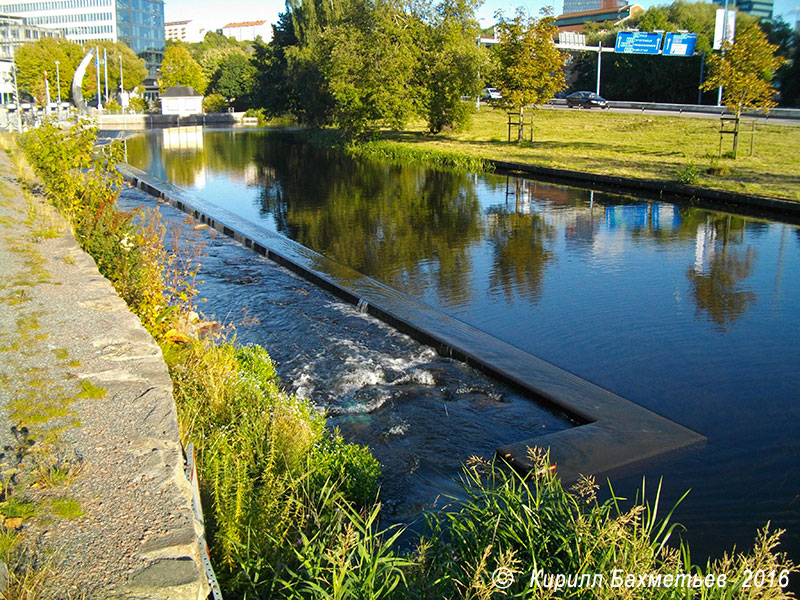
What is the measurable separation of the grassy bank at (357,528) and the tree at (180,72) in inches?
3702

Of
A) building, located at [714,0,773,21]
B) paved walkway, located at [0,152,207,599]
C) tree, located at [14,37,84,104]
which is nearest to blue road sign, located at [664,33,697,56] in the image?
paved walkway, located at [0,152,207,599]

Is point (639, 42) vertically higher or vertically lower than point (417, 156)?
higher

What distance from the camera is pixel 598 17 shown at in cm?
10625

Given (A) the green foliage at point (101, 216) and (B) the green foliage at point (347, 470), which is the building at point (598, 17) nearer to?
(A) the green foliage at point (101, 216)

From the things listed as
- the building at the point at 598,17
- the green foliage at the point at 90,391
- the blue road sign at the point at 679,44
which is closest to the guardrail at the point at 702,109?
the blue road sign at the point at 679,44

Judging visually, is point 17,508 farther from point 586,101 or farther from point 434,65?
point 586,101

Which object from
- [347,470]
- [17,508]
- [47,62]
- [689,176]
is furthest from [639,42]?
[47,62]

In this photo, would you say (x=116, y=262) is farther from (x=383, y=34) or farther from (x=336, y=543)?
(x=383, y=34)

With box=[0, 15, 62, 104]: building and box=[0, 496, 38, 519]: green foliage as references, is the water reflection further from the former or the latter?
box=[0, 15, 62, 104]: building

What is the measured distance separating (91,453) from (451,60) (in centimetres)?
3400

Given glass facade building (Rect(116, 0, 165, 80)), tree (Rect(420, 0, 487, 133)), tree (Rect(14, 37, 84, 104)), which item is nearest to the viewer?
tree (Rect(420, 0, 487, 133))

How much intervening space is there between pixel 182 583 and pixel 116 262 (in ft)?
20.4

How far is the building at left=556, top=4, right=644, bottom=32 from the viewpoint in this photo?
317 feet

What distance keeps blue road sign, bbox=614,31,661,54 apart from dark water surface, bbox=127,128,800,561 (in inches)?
1484
